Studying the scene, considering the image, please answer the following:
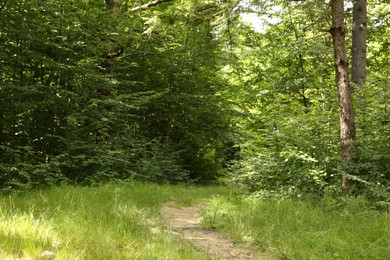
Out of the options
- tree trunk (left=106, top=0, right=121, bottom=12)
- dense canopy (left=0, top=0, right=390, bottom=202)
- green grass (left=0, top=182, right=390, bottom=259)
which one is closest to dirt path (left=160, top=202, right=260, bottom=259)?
green grass (left=0, top=182, right=390, bottom=259)

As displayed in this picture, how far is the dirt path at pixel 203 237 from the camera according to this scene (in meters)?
3.91

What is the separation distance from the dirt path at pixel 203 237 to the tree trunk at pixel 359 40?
7.10 metres

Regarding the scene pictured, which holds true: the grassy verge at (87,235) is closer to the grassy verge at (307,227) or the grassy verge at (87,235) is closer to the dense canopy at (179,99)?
the grassy verge at (307,227)

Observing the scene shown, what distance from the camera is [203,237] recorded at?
181 inches

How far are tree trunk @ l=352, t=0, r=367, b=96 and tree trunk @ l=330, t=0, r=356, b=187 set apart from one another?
406 cm

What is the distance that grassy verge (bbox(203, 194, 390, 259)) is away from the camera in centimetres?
374

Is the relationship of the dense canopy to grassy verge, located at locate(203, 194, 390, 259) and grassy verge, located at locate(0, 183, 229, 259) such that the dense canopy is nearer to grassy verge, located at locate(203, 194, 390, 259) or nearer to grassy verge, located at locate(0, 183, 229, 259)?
grassy verge, located at locate(203, 194, 390, 259)

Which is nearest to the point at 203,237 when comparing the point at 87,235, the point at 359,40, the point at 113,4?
the point at 87,235

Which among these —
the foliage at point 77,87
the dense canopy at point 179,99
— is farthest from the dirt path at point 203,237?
the foliage at point 77,87

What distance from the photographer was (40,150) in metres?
9.82

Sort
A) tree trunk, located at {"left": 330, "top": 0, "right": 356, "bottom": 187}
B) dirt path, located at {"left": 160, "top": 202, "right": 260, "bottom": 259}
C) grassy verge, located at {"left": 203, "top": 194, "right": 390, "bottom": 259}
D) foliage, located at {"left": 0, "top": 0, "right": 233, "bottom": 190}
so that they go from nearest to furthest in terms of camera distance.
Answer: grassy verge, located at {"left": 203, "top": 194, "right": 390, "bottom": 259} → dirt path, located at {"left": 160, "top": 202, "right": 260, "bottom": 259} → tree trunk, located at {"left": 330, "top": 0, "right": 356, "bottom": 187} → foliage, located at {"left": 0, "top": 0, "right": 233, "bottom": 190}

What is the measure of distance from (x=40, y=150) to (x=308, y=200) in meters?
7.81

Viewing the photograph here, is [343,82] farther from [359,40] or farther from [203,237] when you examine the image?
[359,40]

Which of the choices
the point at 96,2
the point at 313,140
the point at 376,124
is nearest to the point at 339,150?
the point at 313,140
